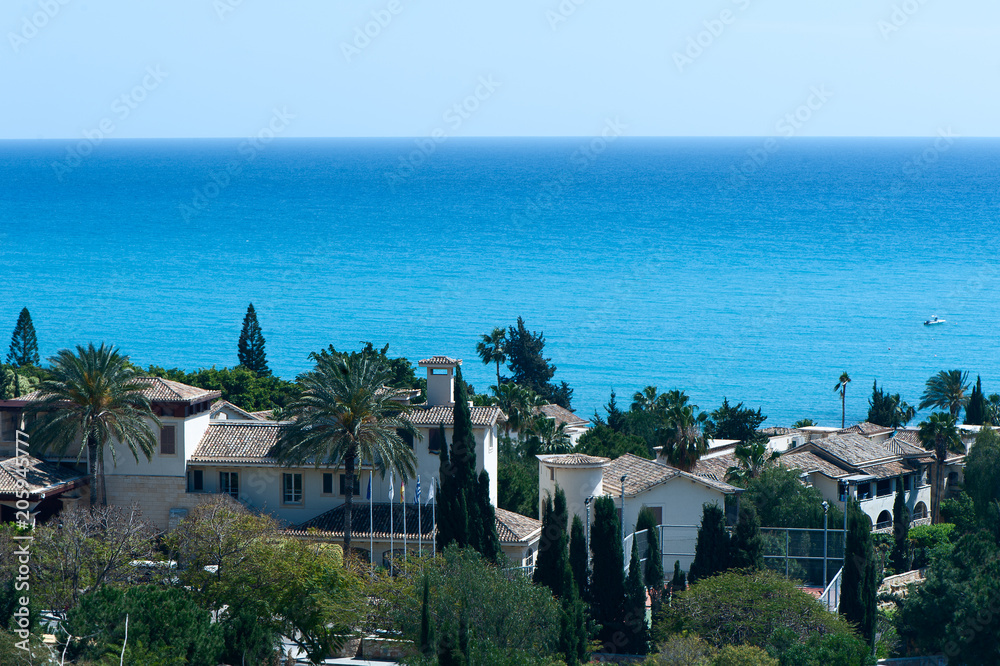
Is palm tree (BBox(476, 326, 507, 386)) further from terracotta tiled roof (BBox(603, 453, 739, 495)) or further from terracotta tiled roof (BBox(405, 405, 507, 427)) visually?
terracotta tiled roof (BBox(405, 405, 507, 427))

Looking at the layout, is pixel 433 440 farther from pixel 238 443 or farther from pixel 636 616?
pixel 636 616

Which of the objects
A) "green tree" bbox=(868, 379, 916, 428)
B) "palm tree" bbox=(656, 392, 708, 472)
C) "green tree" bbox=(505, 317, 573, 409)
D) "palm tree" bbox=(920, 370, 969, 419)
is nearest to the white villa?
"palm tree" bbox=(656, 392, 708, 472)

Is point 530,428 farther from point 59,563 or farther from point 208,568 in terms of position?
point 59,563

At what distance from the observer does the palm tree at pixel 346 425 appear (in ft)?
142

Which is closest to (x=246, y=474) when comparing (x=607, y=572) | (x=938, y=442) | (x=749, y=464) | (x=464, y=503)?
(x=464, y=503)

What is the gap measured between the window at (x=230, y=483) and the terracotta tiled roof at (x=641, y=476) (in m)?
13.7

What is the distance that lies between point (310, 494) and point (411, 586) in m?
13.6

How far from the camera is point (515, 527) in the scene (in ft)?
149

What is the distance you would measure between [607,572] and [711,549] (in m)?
4.07

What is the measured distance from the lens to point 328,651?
3462 centimetres

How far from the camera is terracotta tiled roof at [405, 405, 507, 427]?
4678cm

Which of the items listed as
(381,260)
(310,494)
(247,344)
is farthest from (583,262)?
(310,494)

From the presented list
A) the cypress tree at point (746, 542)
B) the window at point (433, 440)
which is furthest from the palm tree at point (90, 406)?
the cypress tree at point (746, 542)

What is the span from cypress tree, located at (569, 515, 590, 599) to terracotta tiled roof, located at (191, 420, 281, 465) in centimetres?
1231
